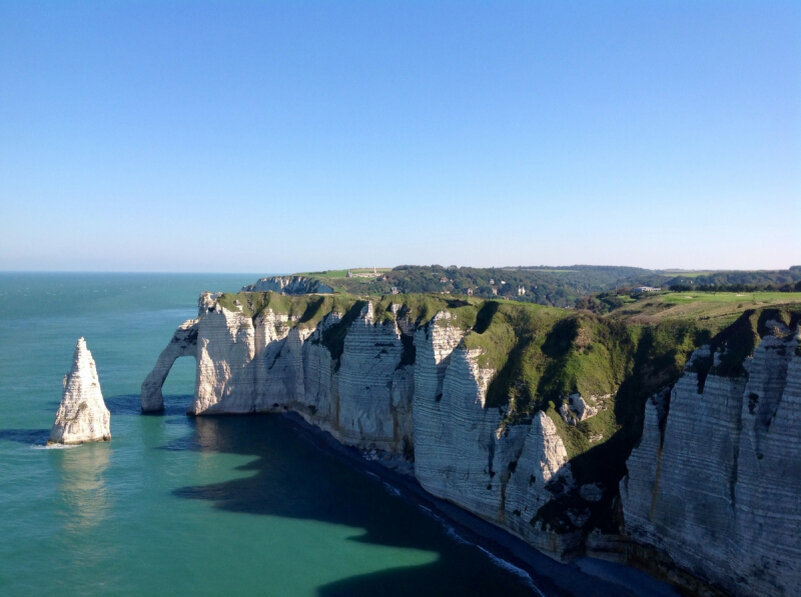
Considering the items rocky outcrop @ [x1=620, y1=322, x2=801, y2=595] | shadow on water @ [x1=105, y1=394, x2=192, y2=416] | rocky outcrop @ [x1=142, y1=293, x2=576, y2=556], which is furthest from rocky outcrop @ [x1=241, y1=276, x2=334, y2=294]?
rocky outcrop @ [x1=620, y1=322, x2=801, y2=595]

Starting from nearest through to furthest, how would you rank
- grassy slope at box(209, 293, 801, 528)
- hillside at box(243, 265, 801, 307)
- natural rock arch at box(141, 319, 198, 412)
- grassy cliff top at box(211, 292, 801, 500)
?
grassy slope at box(209, 293, 801, 528), grassy cliff top at box(211, 292, 801, 500), natural rock arch at box(141, 319, 198, 412), hillside at box(243, 265, 801, 307)

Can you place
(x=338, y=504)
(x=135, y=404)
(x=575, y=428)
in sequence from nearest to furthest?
→ (x=575, y=428) → (x=338, y=504) → (x=135, y=404)

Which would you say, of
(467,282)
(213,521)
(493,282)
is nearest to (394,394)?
(213,521)

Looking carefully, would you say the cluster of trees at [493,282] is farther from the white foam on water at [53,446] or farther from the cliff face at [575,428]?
the white foam on water at [53,446]

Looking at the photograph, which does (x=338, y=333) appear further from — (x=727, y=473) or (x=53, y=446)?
(x=727, y=473)

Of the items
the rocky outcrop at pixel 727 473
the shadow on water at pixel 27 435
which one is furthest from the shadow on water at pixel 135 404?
the rocky outcrop at pixel 727 473

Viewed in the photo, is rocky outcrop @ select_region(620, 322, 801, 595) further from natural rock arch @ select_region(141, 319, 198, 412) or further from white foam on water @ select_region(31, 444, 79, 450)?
natural rock arch @ select_region(141, 319, 198, 412)
